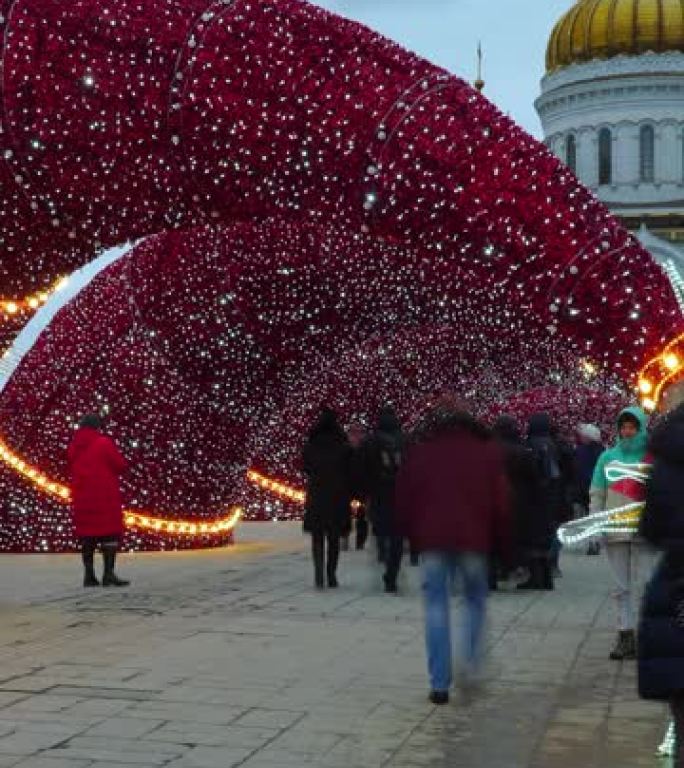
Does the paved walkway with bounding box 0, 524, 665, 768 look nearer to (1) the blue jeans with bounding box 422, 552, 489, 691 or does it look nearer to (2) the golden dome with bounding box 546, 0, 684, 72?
(1) the blue jeans with bounding box 422, 552, 489, 691

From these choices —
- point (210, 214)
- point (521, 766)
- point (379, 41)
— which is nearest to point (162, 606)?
point (210, 214)

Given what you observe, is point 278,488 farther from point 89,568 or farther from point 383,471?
point 89,568

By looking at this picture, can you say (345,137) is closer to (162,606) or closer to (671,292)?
(671,292)

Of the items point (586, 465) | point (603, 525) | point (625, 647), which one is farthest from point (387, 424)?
point (603, 525)

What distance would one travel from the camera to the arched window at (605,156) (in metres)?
66.1

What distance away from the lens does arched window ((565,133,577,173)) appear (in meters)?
66.6

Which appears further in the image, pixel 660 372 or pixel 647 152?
pixel 647 152

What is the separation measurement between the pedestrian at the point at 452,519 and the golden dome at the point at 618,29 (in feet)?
193

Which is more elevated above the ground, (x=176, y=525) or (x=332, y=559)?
(x=176, y=525)

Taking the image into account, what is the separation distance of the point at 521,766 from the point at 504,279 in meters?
6.22

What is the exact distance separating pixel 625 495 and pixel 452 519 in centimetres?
211

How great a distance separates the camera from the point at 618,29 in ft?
213

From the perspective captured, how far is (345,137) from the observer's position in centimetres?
1184

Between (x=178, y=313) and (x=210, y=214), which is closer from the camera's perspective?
(x=210, y=214)
